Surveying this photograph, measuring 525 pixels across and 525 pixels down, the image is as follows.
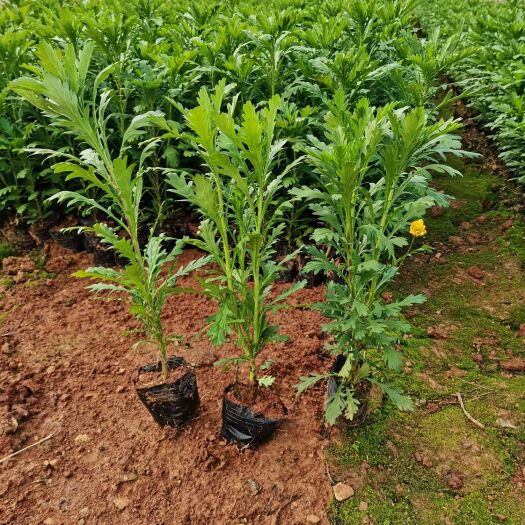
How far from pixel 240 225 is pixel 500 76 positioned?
426 centimetres

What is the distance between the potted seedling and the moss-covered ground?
527 millimetres

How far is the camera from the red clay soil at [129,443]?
2.37 metres

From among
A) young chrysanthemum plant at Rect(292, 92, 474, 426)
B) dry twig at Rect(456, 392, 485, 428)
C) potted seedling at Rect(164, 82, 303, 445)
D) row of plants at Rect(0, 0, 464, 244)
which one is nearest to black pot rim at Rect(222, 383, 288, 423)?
potted seedling at Rect(164, 82, 303, 445)

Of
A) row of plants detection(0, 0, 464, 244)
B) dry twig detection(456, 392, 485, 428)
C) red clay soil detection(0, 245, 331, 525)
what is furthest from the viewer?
row of plants detection(0, 0, 464, 244)

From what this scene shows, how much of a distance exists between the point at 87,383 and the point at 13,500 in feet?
2.66

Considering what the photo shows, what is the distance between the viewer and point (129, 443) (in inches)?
105

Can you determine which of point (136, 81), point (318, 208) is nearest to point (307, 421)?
point (318, 208)

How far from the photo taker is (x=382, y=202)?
2.45 meters

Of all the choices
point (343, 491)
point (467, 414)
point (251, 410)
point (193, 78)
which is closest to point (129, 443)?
point (251, 410)

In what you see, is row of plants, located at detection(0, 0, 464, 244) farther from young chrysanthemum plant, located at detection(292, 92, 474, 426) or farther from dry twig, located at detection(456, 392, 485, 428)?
dry twig, located at detection(456, 392, 485, 428)

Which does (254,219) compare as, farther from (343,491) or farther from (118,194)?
(343,491)

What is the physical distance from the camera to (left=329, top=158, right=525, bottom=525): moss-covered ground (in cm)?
239

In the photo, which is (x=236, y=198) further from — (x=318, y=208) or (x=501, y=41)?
(x=501, y=41)

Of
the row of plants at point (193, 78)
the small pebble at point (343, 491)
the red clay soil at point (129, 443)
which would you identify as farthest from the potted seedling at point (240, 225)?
the row of plants at point (193, 78)
